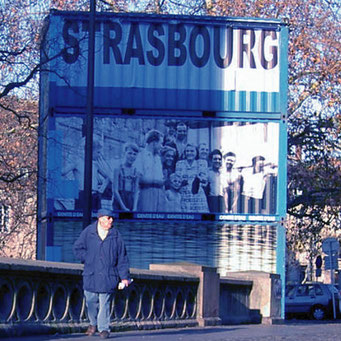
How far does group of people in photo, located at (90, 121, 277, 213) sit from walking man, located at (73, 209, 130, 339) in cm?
1098

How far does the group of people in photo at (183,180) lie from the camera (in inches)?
949

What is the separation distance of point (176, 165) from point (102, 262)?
11.5 meters

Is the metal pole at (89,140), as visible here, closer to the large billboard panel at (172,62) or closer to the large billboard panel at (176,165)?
the large billboard panel at (172,62)

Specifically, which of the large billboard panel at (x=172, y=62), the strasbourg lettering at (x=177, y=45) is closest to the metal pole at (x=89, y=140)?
the large billboard panel at (x=172, y=62)

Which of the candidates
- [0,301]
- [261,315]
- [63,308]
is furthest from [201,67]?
[0,301]

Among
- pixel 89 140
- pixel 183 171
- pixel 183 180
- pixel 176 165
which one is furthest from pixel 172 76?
pixel 89 140

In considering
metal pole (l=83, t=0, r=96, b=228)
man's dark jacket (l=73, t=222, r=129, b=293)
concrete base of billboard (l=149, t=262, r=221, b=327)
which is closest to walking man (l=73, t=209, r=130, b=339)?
man's dark jacket (l=73, t=222, r=129, b=293)

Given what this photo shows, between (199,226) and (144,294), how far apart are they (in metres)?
7.04

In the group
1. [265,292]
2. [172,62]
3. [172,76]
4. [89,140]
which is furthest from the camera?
[172,62]

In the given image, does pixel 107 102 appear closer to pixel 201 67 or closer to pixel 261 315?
pixel 201 67

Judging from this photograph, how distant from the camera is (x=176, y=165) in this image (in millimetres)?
24281

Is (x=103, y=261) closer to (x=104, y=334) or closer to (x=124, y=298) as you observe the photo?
(x=104, y=334)

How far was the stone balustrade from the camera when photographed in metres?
13.1

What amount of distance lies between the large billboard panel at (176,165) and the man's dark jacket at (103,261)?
10.9 meters
